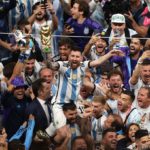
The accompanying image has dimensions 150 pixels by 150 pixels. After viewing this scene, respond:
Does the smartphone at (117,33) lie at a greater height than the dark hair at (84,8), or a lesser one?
lesser

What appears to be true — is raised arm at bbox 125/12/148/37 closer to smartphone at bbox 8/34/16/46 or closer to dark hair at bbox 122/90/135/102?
smartphone at bbox 8/34/16/46

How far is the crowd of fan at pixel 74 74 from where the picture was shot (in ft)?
46.2

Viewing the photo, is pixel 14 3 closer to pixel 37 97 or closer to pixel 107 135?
pixel 37 97

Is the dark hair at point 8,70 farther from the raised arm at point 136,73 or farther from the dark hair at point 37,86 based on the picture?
the raised arm at point 136,73

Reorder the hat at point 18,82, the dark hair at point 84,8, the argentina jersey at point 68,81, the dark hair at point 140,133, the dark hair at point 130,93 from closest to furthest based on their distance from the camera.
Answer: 1. the dark hair at point 140,133
2. the dark hair at point 130,93
3. the hat at point 18,82
4. the argentina jersey at point 68,81
5. the dark hair at point 84,8

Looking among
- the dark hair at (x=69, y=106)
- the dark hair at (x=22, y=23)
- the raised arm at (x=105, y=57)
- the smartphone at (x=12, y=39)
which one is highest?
the dark hair at (x=22, y=23)

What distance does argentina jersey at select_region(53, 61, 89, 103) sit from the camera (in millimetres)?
15203

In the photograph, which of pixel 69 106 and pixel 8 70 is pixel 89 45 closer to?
pixel 8 70

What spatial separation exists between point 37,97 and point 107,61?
1738mm

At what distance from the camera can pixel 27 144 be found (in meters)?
14.0

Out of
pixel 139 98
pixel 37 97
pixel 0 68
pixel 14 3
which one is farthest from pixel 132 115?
pixel 14 3

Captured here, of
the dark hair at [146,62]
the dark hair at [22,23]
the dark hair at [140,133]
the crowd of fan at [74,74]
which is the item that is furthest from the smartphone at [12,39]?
the dark hair at [140,133]

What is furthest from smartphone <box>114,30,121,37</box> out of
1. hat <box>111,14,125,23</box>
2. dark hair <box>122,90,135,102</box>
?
dark hair <box>122,90,135,102</box>

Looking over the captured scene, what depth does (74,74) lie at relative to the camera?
1521cm
